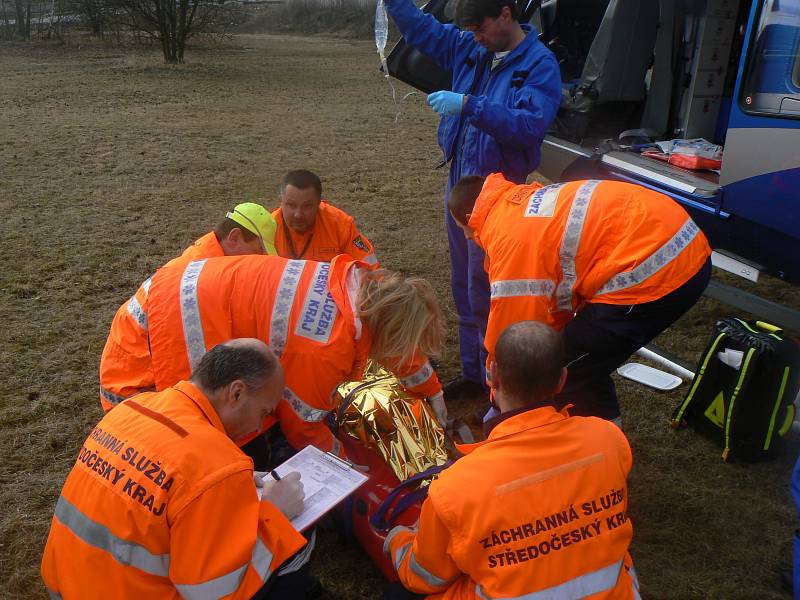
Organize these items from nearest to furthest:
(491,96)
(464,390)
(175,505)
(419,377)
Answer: (175,505) < (419,377) < (491,96) < (464,390)

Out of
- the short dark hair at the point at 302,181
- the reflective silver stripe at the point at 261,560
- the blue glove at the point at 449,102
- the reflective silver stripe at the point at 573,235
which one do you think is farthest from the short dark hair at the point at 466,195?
the reflective silver stripe at the point at 261,560

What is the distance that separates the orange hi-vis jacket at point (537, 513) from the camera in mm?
1764

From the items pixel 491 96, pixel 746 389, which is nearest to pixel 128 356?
pixel 491 96

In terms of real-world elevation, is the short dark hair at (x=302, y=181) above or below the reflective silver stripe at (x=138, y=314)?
above

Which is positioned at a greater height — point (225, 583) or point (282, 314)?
point (282, 314)

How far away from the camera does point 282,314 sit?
2.46 metres

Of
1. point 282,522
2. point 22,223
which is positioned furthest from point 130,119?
point 282,522

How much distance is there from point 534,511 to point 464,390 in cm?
236

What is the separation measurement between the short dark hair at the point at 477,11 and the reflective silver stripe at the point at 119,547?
284 cm

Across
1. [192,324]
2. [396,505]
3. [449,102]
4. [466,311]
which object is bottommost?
[396,505]

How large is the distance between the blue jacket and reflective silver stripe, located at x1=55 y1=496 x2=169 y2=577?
248 cm

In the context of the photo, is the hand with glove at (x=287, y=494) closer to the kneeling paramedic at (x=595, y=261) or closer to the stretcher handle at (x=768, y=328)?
the kneeling paramedic at (x=595, y=261)

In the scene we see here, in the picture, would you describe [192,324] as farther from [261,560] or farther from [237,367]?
[261,560]

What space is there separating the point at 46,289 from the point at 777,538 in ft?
16.8
